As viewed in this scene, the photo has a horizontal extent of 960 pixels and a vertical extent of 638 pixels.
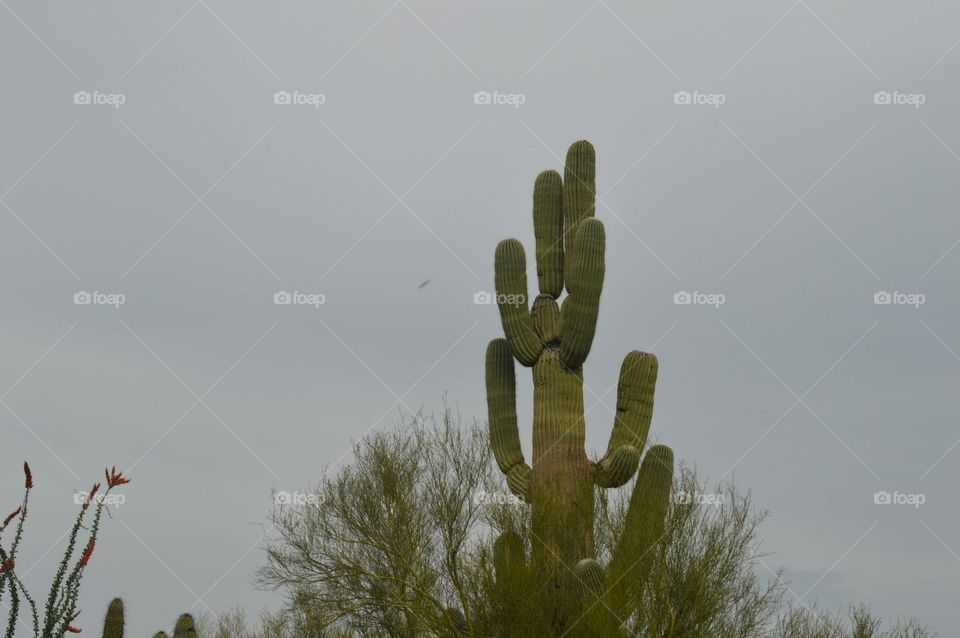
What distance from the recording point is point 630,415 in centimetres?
1577

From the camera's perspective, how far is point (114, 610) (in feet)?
56.1

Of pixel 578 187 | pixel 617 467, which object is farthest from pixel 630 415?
pixel 578 187

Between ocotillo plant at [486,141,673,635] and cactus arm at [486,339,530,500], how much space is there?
0.01 meters

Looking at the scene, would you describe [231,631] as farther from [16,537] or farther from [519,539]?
[16,537]

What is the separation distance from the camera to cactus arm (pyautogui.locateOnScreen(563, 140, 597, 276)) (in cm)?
1677

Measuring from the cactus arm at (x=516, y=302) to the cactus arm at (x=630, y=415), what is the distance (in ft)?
4.44

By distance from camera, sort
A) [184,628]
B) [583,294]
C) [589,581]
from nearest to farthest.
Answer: [589,581], [583,294], [184,628]

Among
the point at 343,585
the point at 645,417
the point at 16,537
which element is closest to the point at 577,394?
the point at 645,417

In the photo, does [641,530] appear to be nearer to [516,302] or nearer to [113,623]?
[516,302]

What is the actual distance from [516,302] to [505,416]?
1641mm

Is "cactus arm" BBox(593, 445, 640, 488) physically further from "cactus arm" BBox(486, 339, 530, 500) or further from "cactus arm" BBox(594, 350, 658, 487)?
"cactus arm" BBox(486, 339, 530, 500)

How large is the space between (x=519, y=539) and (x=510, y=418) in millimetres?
2147

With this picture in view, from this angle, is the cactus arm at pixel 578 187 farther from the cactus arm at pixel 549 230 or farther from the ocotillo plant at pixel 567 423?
the cactus arm at pixel 549 230

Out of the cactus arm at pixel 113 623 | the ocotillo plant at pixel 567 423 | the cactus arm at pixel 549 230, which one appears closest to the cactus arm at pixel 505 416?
the ocotillo plant at pixel 567 423
